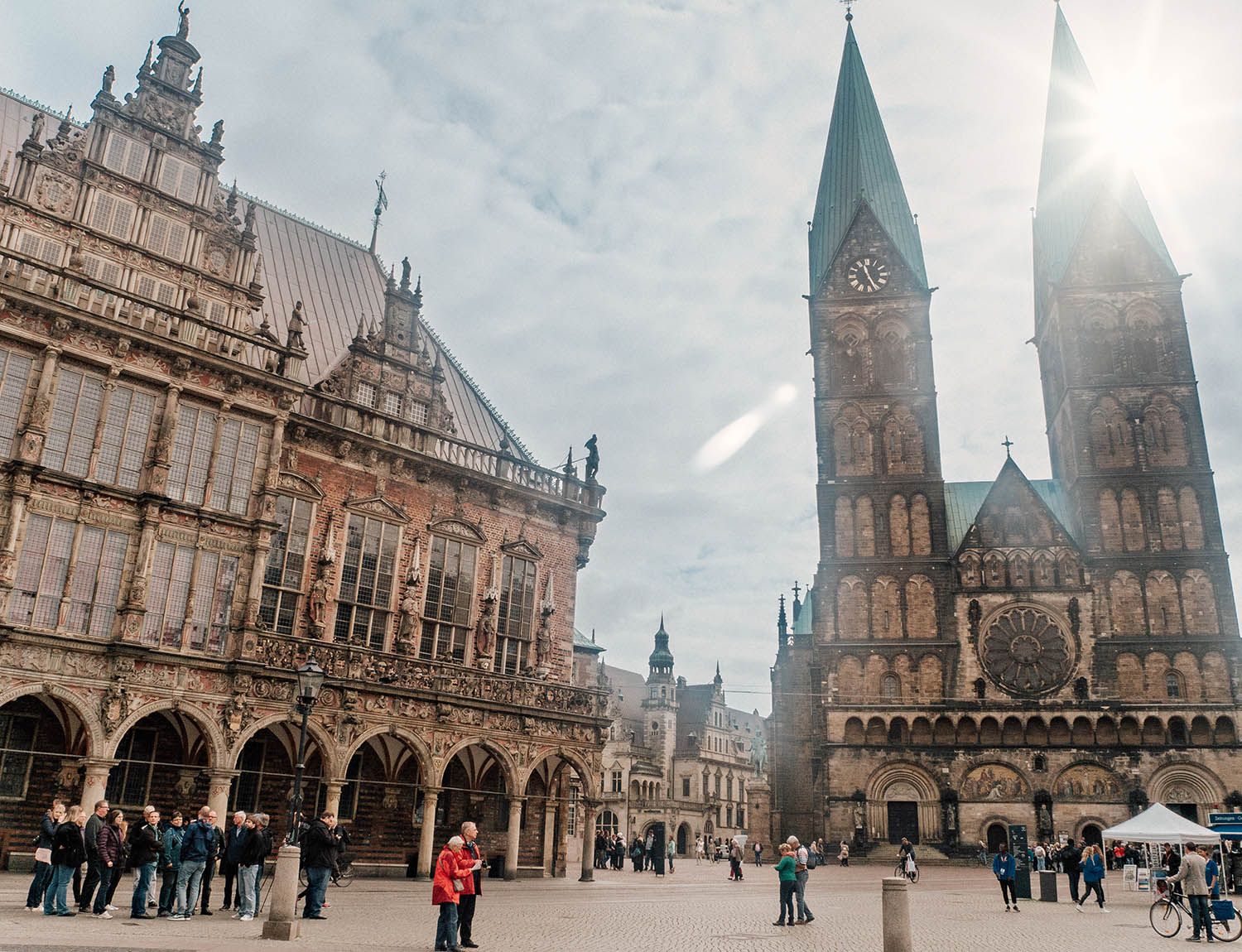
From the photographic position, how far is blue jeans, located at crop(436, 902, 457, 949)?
1157 centimetres

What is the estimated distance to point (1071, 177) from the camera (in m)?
61.9

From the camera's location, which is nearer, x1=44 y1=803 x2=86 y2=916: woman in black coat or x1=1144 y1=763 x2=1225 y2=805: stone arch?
x1=44 y1=803 x2=86 y2=916: woman in black coat

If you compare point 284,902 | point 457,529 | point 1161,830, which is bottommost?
point 284,902

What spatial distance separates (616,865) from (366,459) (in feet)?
80.3

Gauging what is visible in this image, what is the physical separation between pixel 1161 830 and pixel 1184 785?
26969 millimetres

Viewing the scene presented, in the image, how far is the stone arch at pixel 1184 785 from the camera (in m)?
46.8

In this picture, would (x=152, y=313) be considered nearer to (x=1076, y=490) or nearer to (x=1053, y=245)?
(x=1076, y=490)

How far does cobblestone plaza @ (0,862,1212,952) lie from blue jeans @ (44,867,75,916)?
283mm

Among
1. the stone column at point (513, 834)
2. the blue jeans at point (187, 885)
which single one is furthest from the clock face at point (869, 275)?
the blue jeans at point (187, 885)

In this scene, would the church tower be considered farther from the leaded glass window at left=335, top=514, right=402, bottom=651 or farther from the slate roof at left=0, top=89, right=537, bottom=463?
the leaded glass window at left=335, top=514, right=402, bottom=651

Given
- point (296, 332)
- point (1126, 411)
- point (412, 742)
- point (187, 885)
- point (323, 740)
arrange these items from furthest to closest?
1. point (1126, 411)
2. point (296, 332)
3. point (412, 742)
4. point (323, 740)
5. point (187, 885)

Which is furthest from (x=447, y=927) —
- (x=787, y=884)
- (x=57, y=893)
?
(x=787, y=884)

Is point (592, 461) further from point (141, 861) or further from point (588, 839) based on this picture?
point (141, 861)

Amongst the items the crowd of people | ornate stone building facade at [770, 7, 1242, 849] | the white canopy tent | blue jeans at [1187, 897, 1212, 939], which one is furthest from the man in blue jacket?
ornate stone building facade at [770, 7, 1242, 849]
